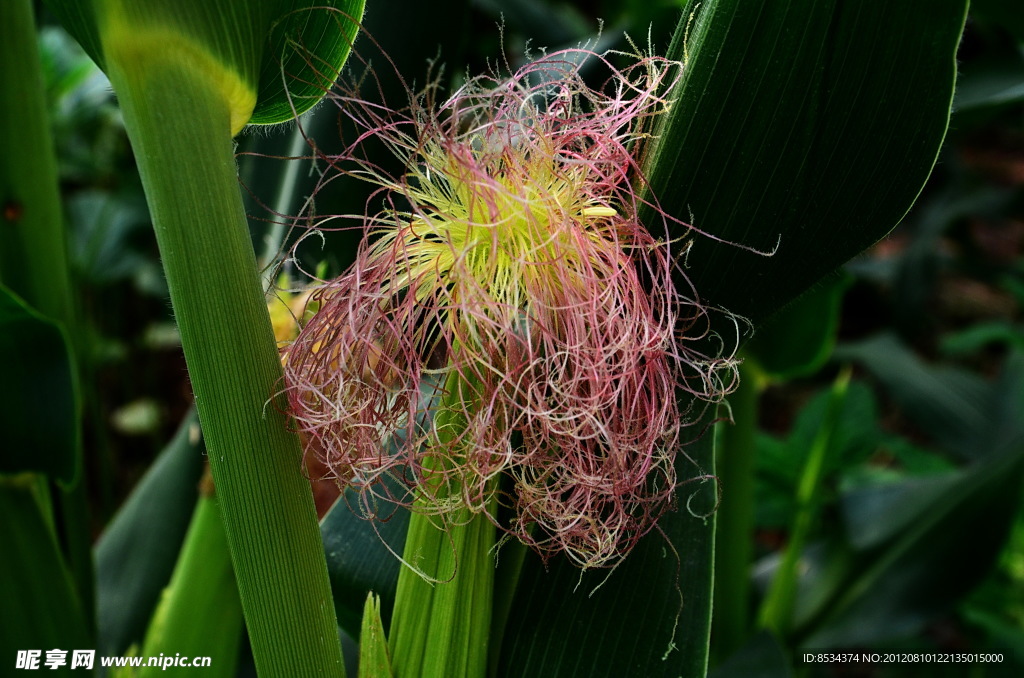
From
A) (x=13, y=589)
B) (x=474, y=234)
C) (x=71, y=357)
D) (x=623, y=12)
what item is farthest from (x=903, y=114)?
(x=623, y=12)

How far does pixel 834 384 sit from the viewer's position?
1684 millimetres

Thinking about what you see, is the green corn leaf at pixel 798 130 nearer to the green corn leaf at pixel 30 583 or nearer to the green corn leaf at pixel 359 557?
the green corn leaf at pixel 359 557

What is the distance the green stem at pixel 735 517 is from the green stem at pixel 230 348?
790 millimetres

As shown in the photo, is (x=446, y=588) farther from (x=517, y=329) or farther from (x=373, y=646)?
(x=517, y=329)

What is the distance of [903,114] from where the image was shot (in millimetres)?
431

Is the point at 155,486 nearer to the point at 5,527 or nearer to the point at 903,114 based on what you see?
the point at 5,527

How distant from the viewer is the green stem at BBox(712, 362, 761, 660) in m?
1.14

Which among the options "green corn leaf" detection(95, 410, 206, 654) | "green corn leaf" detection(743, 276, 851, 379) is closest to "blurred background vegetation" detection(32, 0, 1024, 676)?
"green corn leaf" detection(743, 276, 851, 379)

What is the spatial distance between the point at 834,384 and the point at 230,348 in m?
1.52

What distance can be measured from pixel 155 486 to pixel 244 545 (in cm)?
65

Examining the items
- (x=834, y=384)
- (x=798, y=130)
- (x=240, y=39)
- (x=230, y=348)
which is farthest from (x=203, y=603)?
(x=834, y=384)

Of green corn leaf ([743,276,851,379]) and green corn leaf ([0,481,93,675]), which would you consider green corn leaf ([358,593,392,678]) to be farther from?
green corn leaf ([743,276,851,379])

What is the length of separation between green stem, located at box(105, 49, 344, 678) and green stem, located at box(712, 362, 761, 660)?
0.79 m

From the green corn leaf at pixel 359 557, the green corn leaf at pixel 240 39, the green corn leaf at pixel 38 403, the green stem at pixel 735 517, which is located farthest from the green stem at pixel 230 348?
the green stem at pixel 735 517
